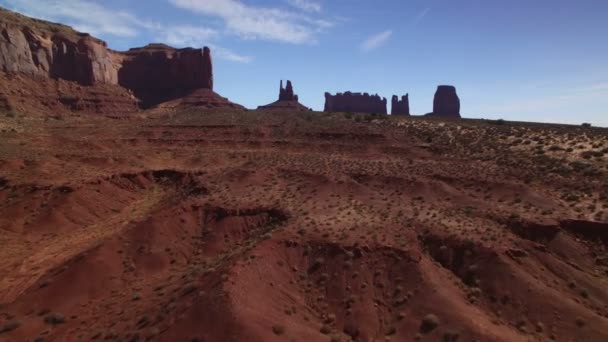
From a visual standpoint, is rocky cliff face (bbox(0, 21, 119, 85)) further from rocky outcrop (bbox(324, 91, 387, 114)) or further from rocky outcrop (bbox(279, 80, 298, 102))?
rocky outcrop (bbox(324, 91, 387, 114))

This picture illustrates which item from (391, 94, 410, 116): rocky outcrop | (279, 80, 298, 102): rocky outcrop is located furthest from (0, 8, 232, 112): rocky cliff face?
(391, 94, 410, 116): rocky outcrop

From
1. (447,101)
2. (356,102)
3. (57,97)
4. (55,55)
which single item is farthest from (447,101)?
(57,97)

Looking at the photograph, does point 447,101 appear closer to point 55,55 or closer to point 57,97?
point 55,55

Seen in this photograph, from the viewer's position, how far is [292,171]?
3675cm

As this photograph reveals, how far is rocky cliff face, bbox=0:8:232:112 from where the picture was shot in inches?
3551

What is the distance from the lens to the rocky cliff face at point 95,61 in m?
90.2

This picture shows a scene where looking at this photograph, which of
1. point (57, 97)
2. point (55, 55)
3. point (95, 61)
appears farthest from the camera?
point (95, 61)

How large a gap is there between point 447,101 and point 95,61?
5012 inches

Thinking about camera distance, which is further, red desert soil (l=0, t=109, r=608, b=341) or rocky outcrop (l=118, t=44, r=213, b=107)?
rocky outcrop (l=118, t=44, r=213, b=107)

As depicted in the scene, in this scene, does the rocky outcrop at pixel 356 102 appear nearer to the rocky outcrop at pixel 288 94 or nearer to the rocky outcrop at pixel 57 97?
the rocky outcrop at pixel 288 94

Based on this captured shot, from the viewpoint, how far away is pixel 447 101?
168875mm

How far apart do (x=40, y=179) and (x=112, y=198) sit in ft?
20.7

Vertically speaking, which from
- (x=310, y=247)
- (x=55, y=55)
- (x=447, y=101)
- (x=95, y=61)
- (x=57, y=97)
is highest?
(x=55, y=55)

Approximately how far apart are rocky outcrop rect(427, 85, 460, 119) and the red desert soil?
128414 millimetres
